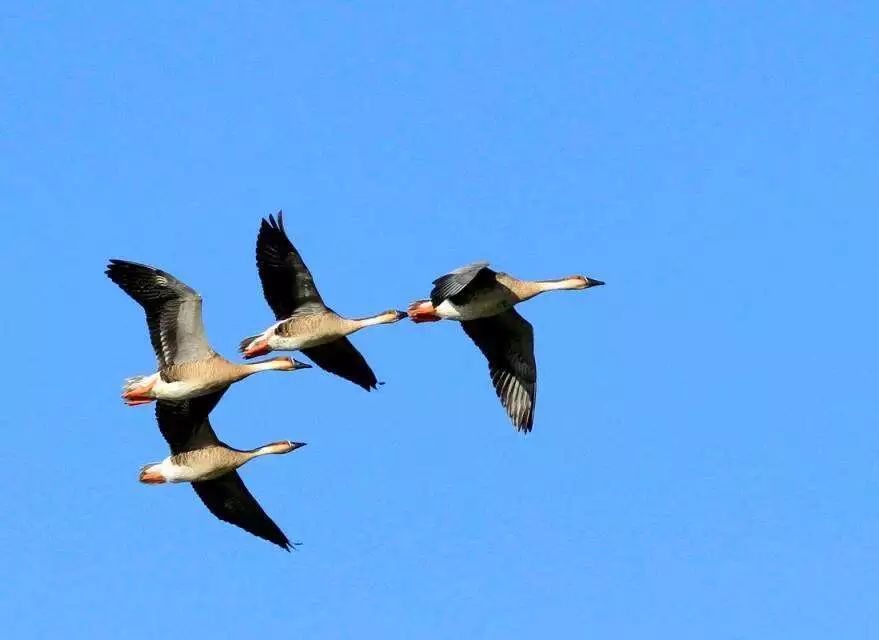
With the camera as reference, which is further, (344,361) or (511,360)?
(344,361)

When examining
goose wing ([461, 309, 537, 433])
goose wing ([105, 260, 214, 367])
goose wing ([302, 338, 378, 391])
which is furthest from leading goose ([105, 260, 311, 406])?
goose wing ([461, 309, 537, 433])

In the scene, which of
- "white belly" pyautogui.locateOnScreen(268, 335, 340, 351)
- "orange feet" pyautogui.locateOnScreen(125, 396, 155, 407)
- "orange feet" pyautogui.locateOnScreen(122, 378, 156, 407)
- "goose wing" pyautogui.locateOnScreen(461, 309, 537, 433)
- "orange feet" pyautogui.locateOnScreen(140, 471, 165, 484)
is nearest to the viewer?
"orange feet" pyautogui.locateOnScreen(122, 378, 156, 407)

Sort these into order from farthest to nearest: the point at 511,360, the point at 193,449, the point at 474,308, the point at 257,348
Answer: the point at 511,360
the point at 257,348
the point at 474,308
the point at 193,449

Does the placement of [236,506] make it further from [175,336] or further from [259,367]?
[175,336]

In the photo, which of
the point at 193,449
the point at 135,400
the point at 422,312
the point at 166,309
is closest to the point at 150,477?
the point at 193,449

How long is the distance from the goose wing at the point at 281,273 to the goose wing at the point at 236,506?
210cm

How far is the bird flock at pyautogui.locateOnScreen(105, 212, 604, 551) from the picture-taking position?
22078 millimetres

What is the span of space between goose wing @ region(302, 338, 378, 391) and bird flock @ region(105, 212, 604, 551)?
22.1 inches

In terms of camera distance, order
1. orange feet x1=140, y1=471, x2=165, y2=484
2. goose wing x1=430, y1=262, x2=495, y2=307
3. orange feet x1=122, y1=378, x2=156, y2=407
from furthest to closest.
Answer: orange feet x1=140, y1=471, x2=165, y2=484, orange feet x1=122, y1=378, x2=156, y2=407, goose wing x1=430, y1=262, x2=495, y2=307

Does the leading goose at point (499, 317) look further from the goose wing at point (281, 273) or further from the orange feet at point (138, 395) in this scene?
the orange feet at point (138, 395)

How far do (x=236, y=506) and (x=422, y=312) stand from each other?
3.24 meters

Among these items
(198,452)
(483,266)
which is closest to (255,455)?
(198,452)

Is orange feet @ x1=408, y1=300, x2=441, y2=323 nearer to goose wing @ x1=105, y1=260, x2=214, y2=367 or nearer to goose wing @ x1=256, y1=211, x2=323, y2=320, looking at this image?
goose wing @ x1=256, y1=211, x2=323, y2=320

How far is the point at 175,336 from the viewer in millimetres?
22188
